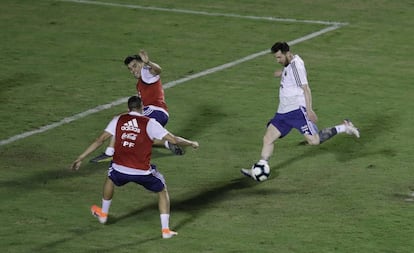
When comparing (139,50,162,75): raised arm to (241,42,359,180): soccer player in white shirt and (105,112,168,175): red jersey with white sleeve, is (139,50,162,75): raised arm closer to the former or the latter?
(241,42,359,180): soccer player in white shirt

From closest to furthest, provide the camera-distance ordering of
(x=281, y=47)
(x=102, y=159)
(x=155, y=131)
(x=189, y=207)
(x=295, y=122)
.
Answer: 1. (x=155, y=131)
2. (x=189, y=207)
3. (x=281, y=47)
4. (x=295, y=122)
5. (x=102, y=159)

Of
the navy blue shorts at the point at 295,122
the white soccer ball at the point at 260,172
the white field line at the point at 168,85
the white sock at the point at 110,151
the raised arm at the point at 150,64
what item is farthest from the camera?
the white field line at the point at 168,85

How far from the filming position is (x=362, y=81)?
23.9 metres

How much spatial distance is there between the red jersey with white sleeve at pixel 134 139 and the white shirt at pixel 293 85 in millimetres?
3305

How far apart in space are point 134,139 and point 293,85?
3.64 metres

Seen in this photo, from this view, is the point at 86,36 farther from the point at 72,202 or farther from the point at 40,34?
the point at 72,202

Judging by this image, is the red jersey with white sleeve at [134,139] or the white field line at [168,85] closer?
the red jersey with white sleeve at [134,139]

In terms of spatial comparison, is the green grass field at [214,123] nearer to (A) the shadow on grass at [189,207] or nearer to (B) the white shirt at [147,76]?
(A) the shadow on grass at [189,207]

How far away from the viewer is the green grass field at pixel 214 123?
50.8ft

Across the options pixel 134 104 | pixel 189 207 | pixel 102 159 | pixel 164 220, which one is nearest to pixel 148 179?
pixel 164 220

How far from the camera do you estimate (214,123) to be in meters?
21.2

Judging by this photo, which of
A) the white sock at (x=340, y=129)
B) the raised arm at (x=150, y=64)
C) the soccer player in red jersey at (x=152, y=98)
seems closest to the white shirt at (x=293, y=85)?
the white sock at (x=340, y=129)

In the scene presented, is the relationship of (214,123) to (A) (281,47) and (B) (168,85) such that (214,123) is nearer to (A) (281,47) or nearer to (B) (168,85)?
(B) (168,85)

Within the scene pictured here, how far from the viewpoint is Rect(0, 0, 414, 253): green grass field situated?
50.8 feet
